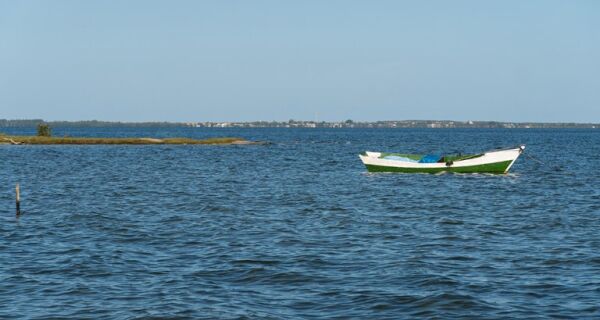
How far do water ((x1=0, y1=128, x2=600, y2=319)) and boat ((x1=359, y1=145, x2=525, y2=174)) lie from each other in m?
8.47

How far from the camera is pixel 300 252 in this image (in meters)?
23.8

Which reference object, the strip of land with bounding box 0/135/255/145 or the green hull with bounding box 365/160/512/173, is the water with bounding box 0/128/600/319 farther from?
the strip of land with bounding box 0/135/255/145

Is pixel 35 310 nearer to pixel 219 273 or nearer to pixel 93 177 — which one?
pixel 219 273

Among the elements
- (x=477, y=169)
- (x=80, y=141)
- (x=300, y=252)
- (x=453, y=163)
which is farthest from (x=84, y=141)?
(x=300, y=252)

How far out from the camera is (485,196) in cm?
4291

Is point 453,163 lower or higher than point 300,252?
higher

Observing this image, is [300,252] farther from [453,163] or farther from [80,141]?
[80,141]

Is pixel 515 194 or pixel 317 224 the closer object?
pixel 317 224

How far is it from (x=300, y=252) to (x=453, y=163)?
118ft

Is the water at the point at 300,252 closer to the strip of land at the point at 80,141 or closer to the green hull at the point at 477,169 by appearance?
the green hull at the point at 477,169

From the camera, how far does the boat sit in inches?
2247

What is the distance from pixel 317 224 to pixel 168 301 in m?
13.9

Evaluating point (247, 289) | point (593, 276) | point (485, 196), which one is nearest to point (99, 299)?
point (247, 289)

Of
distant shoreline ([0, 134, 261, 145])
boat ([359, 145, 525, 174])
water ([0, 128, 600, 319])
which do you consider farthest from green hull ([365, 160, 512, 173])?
distant shoreline ([0, 134, 261, 145])
